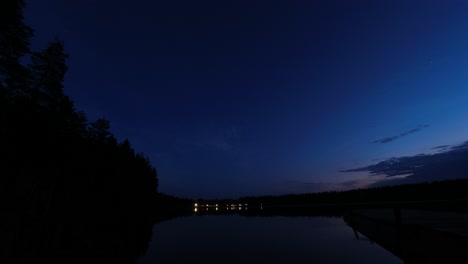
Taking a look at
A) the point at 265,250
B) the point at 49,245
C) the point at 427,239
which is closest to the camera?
the point at 427,239

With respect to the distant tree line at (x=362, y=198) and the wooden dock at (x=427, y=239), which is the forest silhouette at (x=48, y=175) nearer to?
the wooden dock at (x=427, y=239)

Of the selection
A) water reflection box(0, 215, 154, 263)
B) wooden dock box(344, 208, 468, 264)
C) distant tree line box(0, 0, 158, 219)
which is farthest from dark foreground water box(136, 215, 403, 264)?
distant tree line box(0, 0, 158, 219)

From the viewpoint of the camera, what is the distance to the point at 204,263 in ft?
64.1

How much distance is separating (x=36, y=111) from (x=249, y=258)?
31324 millimetres

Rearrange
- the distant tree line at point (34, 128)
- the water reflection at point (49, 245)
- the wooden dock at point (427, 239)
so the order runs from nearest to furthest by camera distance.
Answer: the wooden dock at point (427, 239), the water reflection at point (49, 245), the distant tree line at point (34, 128)

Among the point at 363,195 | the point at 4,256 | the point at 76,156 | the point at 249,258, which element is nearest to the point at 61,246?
the point at 4,256

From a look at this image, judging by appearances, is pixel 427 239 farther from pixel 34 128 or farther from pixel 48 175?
pixel 34 128

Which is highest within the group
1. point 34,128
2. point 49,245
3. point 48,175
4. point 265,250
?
point 34,128

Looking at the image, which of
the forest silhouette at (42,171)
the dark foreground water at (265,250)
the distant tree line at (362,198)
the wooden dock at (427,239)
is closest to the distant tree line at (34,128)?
the forest silhouette at (42,171)

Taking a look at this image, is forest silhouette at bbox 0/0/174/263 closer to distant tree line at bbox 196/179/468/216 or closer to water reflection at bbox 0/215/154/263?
water reflection at bbox 0/215/154/263

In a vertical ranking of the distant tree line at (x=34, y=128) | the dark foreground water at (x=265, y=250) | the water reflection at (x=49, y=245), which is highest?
the distant tree line at (x=34, y=128)

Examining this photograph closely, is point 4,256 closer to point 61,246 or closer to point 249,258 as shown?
point 61,246

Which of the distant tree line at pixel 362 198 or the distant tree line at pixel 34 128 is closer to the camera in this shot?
the distant tree line at pixel 34 128

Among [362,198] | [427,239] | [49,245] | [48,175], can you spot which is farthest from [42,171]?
[362,198]
